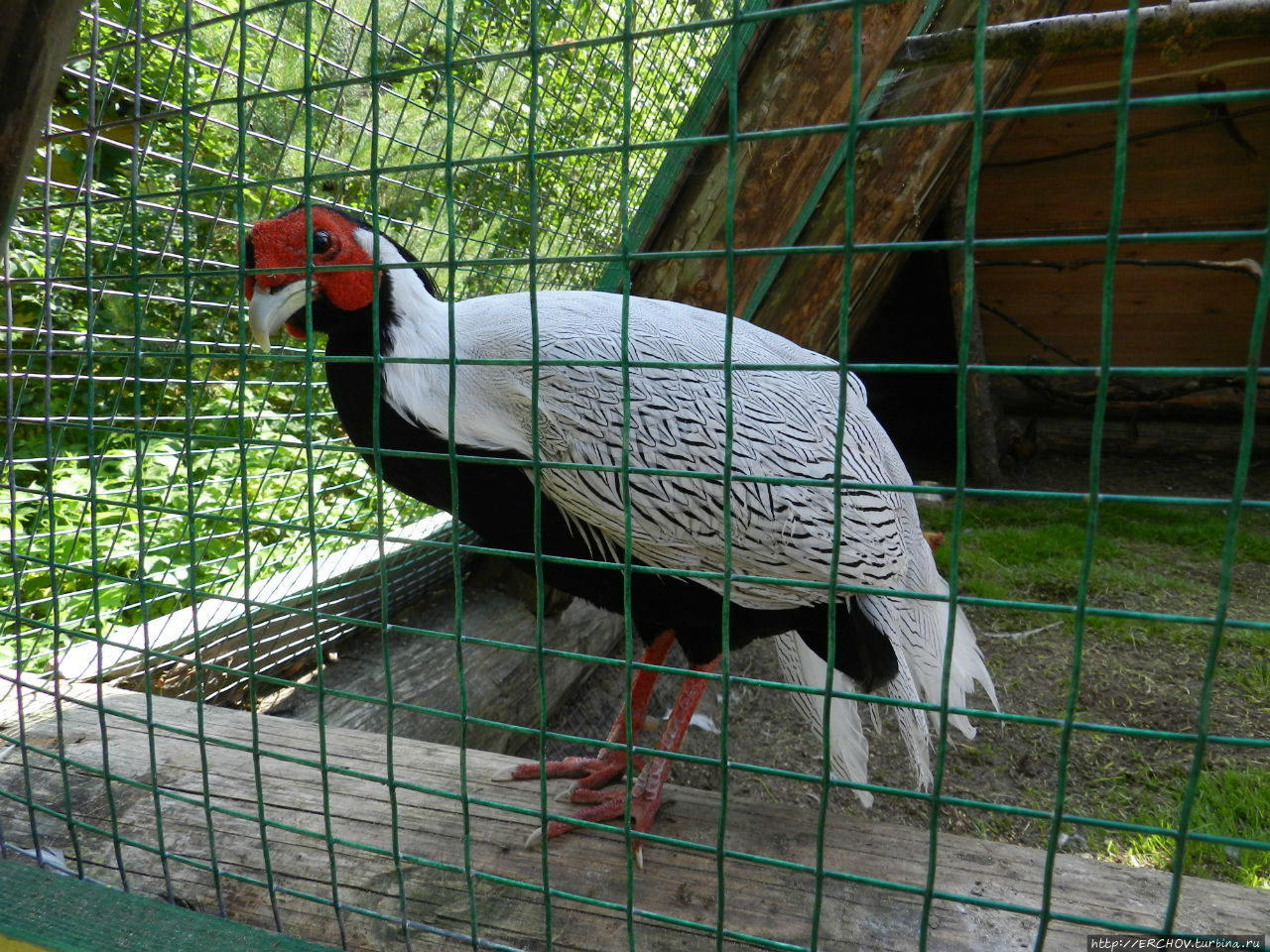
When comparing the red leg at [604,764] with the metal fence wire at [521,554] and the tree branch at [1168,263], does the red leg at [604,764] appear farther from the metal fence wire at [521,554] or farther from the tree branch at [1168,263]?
the tree branch at [1168,263]

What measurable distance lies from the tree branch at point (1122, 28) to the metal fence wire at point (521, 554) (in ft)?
0.09

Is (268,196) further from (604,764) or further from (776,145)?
(604,764)

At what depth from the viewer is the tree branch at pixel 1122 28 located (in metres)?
0.83

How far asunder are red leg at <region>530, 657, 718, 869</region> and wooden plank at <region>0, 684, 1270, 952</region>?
0.15ft

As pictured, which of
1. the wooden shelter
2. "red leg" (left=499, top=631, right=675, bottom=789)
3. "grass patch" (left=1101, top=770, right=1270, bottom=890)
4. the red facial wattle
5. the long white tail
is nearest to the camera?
the red facial wattle

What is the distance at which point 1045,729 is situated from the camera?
302 centimetres

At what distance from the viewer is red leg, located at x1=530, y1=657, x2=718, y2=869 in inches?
72.3

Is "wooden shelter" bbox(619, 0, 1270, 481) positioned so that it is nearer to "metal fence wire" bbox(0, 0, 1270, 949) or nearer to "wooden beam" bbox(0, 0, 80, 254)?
"metal fence wire" bbox(0, 0, 1270, 949)

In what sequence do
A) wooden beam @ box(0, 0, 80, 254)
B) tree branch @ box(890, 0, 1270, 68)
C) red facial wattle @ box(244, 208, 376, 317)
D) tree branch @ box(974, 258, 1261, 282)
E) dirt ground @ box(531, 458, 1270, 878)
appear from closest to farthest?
tree branch @ box(890, 0, 1270, 68) → wooden beam @ box(0, 0, 80, 254) → red facial wattle @ box(244, 208, 376, 317) → dirt ground @ box(531, 458, 1270, 878) → tree branch @ box(974, 258, 1261, 282)

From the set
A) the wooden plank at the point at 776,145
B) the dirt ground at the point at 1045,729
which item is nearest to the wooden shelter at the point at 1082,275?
the wooden plank at the point at 776,145

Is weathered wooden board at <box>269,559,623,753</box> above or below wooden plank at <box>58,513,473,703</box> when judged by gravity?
below

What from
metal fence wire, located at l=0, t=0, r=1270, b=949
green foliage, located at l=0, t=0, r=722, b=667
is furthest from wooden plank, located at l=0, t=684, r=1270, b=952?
green foliage, located at l=0, t=0, r=722, b=667

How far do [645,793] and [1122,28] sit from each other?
66.6 inches

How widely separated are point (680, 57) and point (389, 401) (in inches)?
86.1
